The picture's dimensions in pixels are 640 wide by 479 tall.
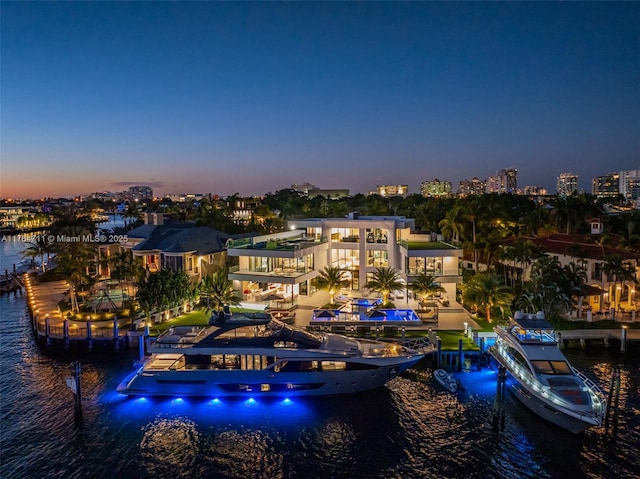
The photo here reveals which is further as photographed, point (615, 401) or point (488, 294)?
point (488, 294)

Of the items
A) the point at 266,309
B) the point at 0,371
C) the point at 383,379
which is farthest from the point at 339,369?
the point at 0,371

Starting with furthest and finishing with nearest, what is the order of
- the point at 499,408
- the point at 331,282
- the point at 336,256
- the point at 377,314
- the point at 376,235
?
the point at 336,256 < the point at 376,235 < the point at 331,282 < the point at 377,314 < the point at 499,408

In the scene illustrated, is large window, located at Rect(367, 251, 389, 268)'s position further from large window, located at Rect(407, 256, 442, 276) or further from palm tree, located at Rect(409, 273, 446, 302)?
palm tree, located at Rect(409, 273, 446, 302)

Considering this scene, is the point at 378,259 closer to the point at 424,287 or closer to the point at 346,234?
the point at 346,234

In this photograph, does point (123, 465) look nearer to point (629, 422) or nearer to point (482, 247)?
point (629, 422)

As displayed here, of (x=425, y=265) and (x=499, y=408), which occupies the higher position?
(x=425, y=265)

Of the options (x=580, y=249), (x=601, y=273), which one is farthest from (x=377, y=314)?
(x=601, y=273)

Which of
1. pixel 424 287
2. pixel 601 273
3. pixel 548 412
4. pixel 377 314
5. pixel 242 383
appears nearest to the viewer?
pixel 548 412
